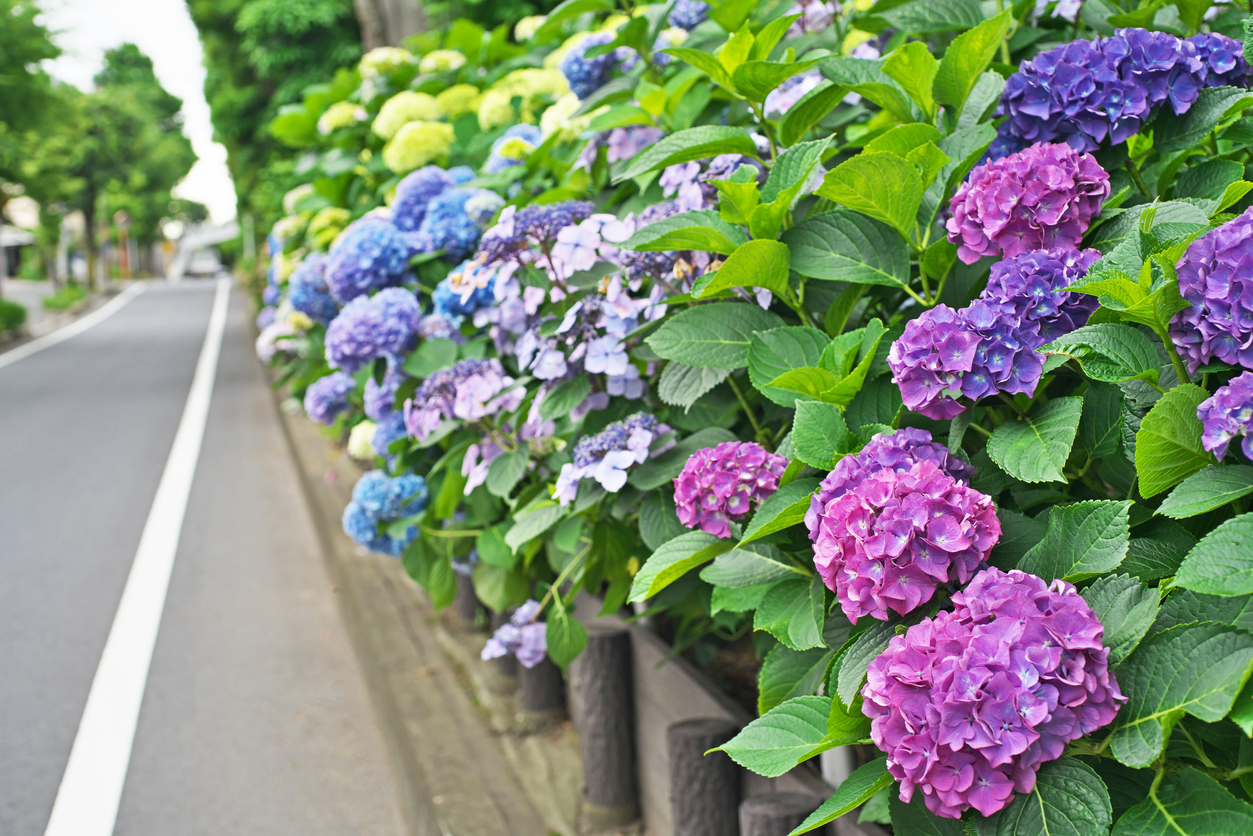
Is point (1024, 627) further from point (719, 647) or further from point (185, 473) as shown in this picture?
point (185, 473)

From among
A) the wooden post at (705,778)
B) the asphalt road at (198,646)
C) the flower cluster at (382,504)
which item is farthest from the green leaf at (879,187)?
the asphalt road at (198,646)

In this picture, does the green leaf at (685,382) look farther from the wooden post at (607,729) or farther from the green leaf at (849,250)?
the wooden post at (607,729)

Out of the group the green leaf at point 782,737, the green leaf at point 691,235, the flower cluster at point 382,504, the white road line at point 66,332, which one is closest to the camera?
the green leaf at point 782,737

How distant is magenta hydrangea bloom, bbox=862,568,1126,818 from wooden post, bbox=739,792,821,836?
2.90 ft

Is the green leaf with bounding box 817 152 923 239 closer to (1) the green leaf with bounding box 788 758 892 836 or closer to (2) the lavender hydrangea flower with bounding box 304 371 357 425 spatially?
(1) the green leaf with bounding box 788 758 892 836

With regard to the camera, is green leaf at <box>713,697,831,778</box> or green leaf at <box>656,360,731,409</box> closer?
green leaf at <box>713,697,831,778</box>

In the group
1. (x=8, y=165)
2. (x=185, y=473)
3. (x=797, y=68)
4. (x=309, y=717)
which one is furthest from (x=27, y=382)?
(x=797, y=68)

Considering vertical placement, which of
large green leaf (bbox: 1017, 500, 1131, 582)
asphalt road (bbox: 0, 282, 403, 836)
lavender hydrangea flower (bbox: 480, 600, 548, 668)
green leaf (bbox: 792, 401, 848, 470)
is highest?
green leaf (bbox: 792, 401, 848, 470)

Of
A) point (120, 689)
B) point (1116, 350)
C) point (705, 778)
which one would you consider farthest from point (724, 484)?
point (120, 689)

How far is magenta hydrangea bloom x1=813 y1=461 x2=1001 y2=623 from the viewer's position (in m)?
0.83

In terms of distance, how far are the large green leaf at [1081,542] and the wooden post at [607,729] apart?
1.62 metres


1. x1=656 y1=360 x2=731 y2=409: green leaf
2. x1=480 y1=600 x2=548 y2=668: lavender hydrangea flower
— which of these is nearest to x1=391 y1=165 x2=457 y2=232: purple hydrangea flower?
x1=480 y1=600 x2=548 y2=668: lavender hydrangea flower

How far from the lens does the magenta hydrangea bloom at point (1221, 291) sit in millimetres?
743

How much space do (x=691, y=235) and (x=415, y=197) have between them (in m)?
1.50
